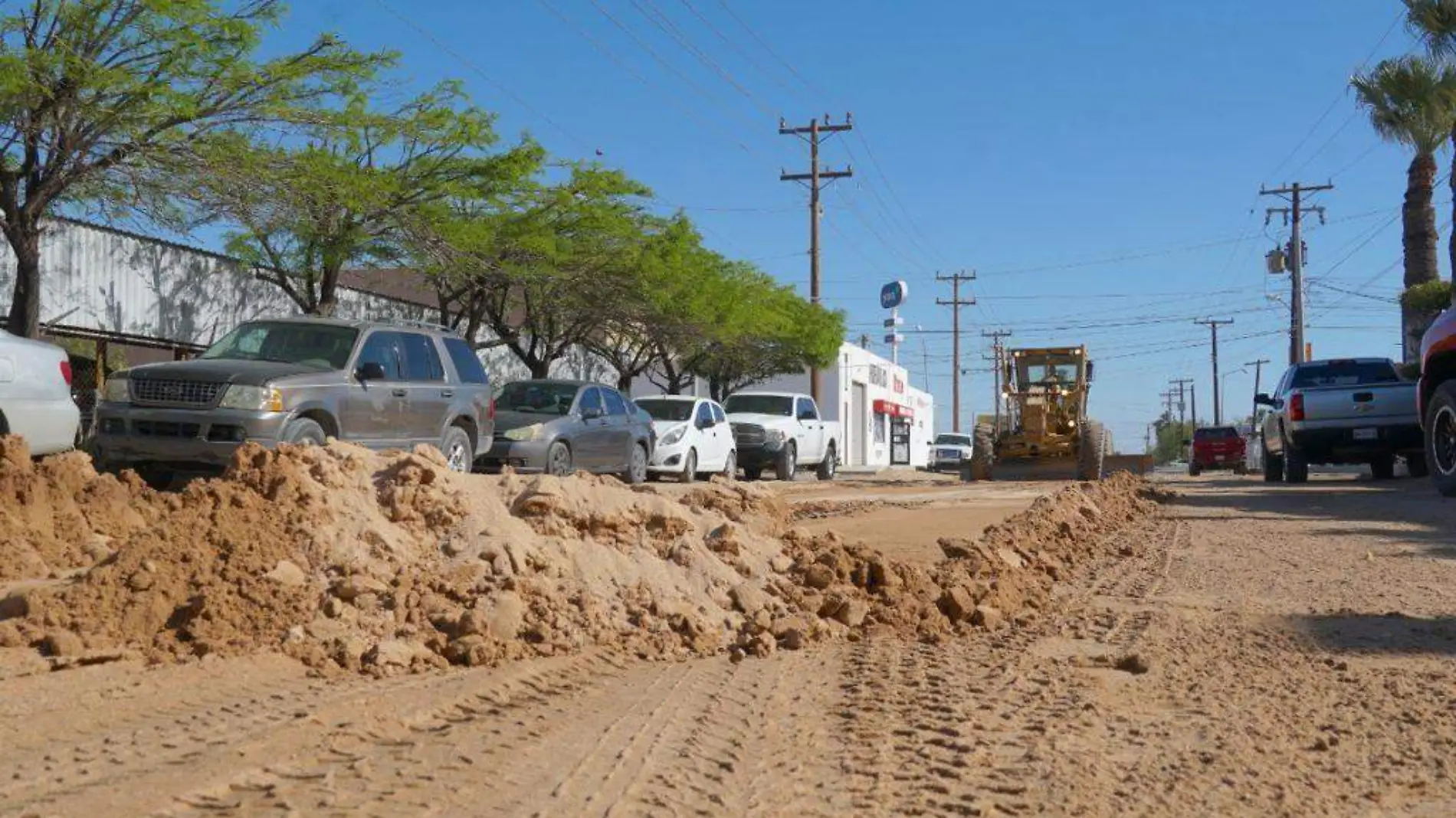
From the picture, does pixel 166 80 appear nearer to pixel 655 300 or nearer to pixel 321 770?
pixel 321 770

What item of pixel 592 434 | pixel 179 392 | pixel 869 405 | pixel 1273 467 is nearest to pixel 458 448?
pixel 179 392

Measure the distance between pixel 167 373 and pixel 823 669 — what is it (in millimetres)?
7149

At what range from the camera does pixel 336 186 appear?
61.8 feet

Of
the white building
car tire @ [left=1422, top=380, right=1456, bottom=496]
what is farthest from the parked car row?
the white building

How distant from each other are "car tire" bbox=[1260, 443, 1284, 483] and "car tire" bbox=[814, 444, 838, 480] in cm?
862

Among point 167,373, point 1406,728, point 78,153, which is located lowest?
point 1406,728

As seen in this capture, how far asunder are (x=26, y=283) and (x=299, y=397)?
6848mm

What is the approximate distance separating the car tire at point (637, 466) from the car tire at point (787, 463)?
624 centimetres

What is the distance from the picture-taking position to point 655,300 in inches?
1188

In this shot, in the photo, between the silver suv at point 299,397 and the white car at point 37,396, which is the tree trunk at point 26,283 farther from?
the white car at point 37,396

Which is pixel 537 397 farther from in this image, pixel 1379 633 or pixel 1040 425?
pixel 1379 633

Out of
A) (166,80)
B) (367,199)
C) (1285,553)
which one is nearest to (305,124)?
(166,80)

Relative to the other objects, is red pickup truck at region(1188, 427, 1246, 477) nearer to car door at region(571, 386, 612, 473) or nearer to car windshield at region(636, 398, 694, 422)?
car windshield at region(636, 398, 694, 422)

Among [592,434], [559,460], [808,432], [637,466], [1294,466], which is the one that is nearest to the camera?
[559,460]
